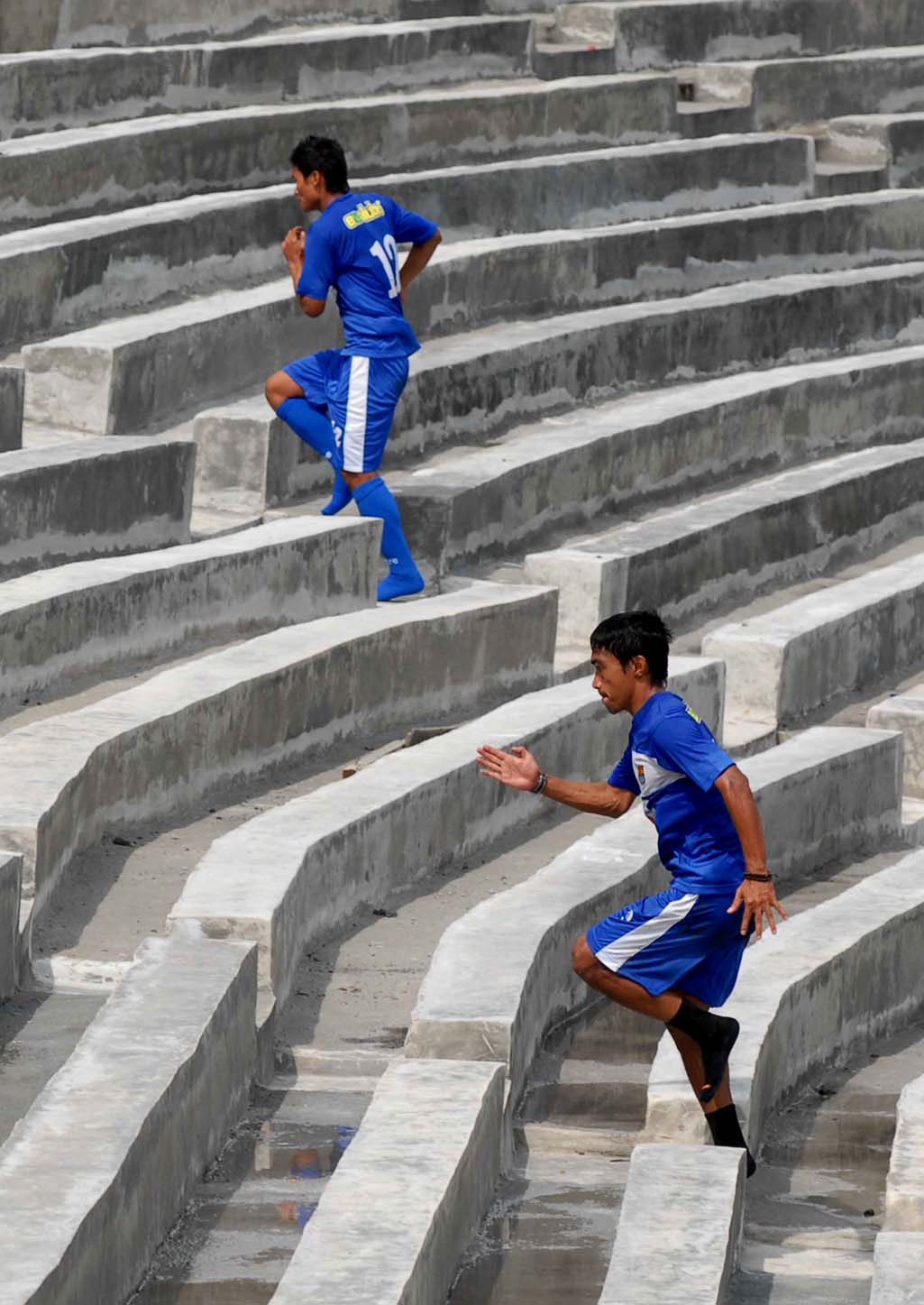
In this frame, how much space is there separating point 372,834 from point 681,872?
1.58 meters

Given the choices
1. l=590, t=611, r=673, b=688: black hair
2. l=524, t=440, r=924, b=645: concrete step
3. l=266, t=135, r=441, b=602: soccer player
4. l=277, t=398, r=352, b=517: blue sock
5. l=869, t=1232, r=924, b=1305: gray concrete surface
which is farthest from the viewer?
l=524, t=440, r=924, b=645: concrete step

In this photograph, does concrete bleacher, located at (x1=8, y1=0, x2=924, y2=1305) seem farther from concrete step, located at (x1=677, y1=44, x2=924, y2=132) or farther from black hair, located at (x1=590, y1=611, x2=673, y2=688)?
black hair, located at (x1=590, y1=611, x2=673, y2=688)

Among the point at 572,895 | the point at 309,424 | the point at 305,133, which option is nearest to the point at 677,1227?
the point at 572,895

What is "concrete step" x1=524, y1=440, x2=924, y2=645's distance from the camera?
10.1 metres

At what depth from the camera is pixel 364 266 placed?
9.25 meters

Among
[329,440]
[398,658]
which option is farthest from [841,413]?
[398,658]

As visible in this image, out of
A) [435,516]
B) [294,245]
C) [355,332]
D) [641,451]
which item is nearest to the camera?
[294,245]

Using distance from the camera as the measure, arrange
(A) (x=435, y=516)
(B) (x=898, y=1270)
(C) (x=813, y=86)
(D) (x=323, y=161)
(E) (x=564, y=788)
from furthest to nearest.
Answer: (C) (x=813, y=86)
(A) (x=435, y=516)
(D) (x=323, y=161)
(E) (x=564, y=788)
(B) (x=898, y=1270)

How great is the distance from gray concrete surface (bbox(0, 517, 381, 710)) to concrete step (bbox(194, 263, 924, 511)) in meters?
0.99

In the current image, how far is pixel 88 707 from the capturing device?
7.31 m

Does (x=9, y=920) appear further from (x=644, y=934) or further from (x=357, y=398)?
(x=357, y=398)

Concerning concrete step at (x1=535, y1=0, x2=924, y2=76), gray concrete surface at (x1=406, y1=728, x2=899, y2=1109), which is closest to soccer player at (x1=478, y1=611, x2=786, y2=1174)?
gray concrete surface at (x1=406, y1=728, x2=899, y2=1109)

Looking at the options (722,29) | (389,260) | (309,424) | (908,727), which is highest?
(722,29)

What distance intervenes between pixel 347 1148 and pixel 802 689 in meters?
5.47
